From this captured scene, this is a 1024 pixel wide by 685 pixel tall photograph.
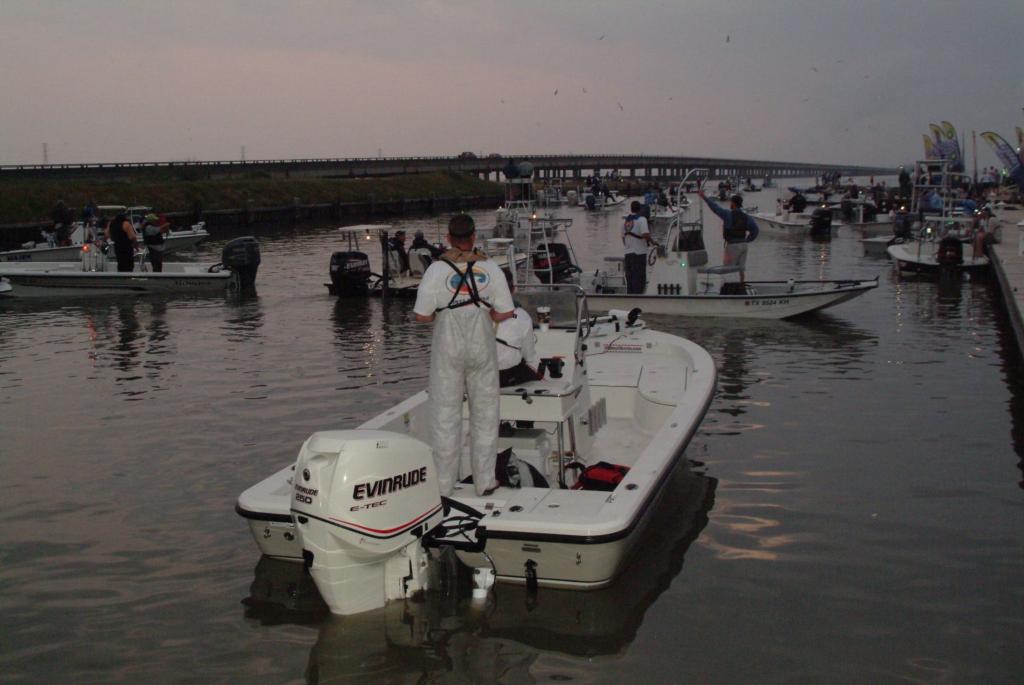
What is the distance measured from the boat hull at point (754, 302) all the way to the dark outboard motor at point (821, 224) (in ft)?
75.6

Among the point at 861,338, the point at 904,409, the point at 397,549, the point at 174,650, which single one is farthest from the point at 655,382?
the point at 861,338

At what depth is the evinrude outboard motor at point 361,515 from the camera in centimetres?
518

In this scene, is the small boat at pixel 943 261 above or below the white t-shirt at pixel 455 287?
below

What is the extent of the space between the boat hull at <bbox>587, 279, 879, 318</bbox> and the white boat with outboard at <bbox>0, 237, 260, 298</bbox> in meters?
9.77

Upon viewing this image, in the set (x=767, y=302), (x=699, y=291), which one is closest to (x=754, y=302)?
(x=767, y=302)

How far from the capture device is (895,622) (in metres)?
5.95

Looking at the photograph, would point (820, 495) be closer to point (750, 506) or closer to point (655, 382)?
point (750, 506)

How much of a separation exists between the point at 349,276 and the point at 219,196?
4361 cm

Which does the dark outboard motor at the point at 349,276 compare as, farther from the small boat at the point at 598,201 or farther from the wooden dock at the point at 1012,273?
the small boat at the point at 598,201

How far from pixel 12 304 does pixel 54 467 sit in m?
14.3

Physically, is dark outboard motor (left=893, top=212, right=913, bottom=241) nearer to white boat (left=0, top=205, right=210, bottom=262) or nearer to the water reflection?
white boat (left=0, top=205, right=210, bottom=262)

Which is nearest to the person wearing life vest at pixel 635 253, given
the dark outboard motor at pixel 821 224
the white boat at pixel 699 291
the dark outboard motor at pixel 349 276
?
the white boat at pixel 699 291

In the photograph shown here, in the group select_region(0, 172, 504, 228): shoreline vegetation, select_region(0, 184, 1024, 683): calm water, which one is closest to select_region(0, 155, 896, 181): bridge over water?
select_region(0, 172, 504, 228): shoreline vegetation

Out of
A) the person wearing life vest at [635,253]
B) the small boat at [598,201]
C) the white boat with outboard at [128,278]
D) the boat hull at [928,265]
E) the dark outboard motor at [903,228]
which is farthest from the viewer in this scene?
the small boat at [598,201]
